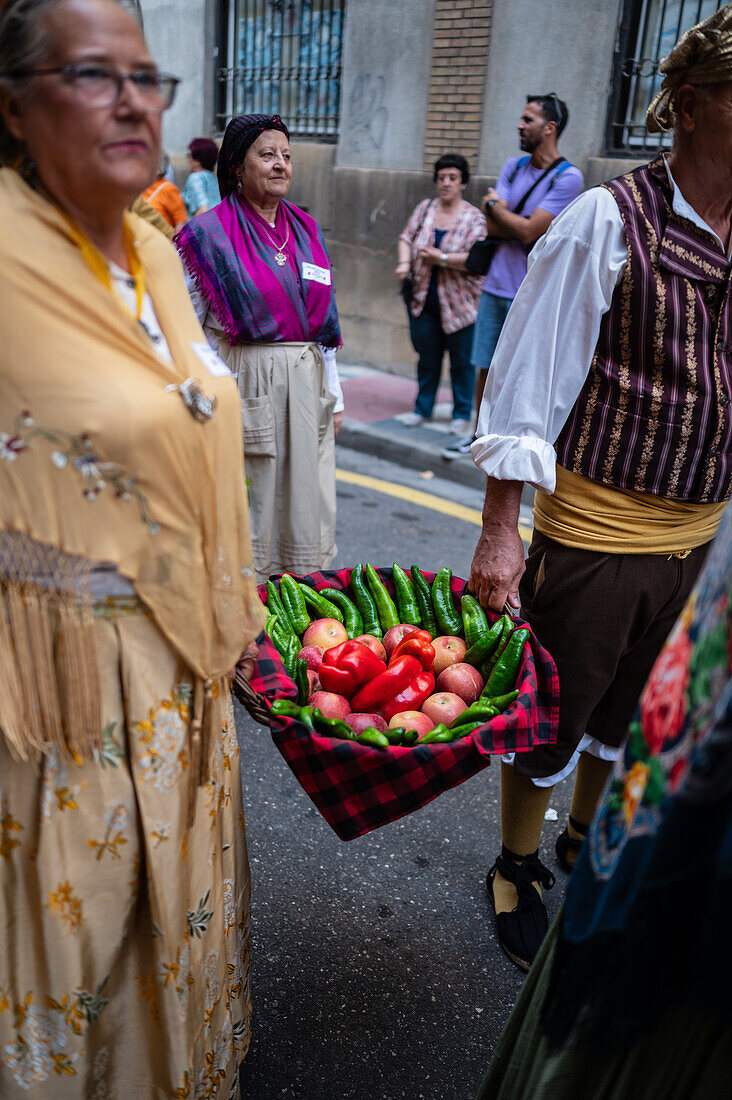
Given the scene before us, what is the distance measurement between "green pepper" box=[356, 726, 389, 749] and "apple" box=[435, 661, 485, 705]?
0.33 m

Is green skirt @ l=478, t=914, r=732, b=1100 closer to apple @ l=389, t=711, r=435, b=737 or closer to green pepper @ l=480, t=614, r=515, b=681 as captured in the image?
apple @ l=389, t=711, r=435, b=737

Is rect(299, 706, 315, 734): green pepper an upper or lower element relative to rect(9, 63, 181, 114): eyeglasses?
lower

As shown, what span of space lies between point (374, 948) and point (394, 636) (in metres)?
0.88

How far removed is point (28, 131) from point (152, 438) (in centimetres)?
46

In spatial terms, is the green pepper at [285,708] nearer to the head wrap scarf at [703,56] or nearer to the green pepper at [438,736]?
the green pepper at [438,736]

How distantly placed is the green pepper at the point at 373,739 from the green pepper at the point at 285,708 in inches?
5.2

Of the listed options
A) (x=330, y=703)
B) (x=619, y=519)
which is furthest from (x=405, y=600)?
(x=619, y=519)

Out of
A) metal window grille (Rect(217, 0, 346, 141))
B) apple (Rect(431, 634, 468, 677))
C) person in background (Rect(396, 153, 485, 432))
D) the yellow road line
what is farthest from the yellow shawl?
metal window grille (Rect(217, 0, 346, 141))

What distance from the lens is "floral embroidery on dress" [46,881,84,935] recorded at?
56.5 inches

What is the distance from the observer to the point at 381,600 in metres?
2.34

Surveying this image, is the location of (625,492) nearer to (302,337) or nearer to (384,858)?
(384,858)

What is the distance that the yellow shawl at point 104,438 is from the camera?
1.25 m

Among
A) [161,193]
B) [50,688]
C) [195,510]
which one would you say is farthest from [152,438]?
[161,193]

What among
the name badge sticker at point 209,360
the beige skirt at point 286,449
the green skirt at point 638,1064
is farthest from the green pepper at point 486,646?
the beige skirt at point 286,449
